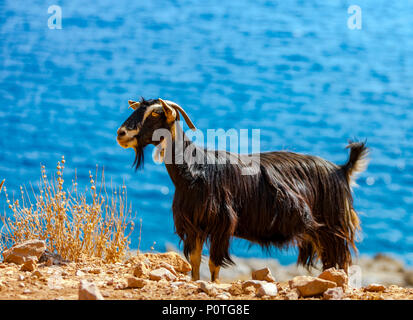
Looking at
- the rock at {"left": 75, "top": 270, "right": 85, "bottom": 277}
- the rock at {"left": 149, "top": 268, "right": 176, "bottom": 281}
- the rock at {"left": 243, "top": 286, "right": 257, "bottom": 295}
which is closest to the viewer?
the rock at {"left": 243, "top": 286, "right": 257, "bottom": 295}

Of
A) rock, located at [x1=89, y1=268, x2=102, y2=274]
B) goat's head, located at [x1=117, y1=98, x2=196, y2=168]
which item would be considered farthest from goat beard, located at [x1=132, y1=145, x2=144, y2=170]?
rock, located at [x1=89, y1=268, x2=102, y2=274]

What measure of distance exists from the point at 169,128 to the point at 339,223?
6.22 feet

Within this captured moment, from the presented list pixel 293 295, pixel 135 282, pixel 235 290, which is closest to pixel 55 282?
pixel 135 282

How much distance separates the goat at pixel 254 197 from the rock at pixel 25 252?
47.3 inches

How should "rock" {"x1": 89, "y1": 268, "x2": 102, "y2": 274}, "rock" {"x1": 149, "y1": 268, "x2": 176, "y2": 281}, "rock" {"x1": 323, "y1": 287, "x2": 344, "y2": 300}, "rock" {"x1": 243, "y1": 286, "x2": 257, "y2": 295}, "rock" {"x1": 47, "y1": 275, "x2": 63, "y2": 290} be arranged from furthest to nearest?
"rock" {"x1": 89, "y1": 268, "x2": 102, "y2": 274} < "rock" {"x1": 149, "y1": 268, "x2": 176, "y2": 281} < "rock" {"x1": 47, "y1": 275, "x2": 63, "y2": 290} < "rock" {"x1": 243, "y1": 286, "x2": 257, "y2": 295} < "rock" {"x1": 323, "y1": 287, "x2": 344, "y2": 300}

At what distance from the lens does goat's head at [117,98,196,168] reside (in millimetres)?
5484

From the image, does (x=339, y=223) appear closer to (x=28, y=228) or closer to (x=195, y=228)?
(x=195, y=228)

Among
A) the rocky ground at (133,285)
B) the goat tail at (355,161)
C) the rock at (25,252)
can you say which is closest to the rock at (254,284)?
the rocky ground at (133,285)

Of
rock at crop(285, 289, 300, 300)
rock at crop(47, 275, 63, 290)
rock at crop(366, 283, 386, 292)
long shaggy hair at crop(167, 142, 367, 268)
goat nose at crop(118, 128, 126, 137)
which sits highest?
goat nose at crop(118, 128, 126, 137)

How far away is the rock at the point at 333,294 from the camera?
4439 millimetres

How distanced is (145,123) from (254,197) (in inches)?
46.6

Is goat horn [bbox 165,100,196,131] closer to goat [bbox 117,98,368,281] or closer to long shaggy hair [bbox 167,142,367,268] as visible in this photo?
goat [bbox 117,98,368,281]

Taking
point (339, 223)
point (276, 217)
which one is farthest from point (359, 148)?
point (276, 217)

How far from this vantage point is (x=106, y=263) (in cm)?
652
